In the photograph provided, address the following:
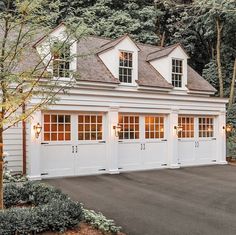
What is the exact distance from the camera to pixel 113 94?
44.6ft

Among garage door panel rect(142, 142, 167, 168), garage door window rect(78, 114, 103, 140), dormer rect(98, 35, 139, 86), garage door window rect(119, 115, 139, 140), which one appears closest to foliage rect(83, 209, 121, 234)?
garage door window rect(78, 114, 103, 140)

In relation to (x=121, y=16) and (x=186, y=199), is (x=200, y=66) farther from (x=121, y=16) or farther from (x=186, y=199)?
(x=186, y=199)

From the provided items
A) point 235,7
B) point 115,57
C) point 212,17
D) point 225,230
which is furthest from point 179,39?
point 225,230

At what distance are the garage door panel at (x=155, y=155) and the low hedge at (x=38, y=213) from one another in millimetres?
7662

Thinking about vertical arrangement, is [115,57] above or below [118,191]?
above

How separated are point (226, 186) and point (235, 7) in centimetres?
1192

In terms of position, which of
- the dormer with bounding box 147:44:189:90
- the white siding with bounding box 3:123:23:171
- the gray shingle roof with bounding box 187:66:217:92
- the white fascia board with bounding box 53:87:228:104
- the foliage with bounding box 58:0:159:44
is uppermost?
the foliage with bounding box 58:0:159:44

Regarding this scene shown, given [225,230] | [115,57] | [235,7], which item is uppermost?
[235,7]

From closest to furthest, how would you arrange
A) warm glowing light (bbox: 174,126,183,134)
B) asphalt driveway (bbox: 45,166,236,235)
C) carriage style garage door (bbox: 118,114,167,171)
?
asphalt driveway (bbox: 45,166,236,235) < carriage style garage door (bbox: 118,114,167,171) < warm glowing light (bbox: 174,126,183,134)

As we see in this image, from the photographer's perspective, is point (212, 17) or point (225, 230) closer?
point (225, 230)

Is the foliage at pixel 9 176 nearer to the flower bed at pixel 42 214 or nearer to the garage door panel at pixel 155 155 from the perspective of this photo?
the flower bed at pixel 42 214

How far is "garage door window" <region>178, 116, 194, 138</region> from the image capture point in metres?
15.9

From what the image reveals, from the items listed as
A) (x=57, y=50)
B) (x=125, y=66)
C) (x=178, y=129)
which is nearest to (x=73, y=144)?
(x=125, y=66)

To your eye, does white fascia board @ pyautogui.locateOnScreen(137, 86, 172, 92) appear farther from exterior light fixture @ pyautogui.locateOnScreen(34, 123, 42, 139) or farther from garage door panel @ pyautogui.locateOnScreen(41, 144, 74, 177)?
exterior light fixture @ pyautogui.locateOnScreen(34, 123, 42, 139)
